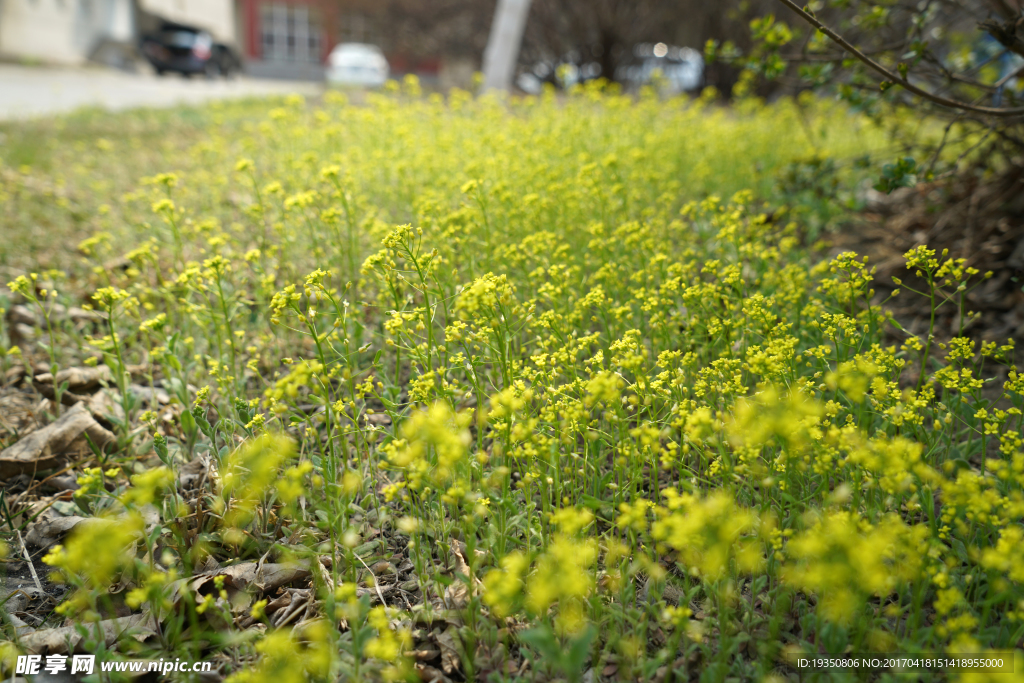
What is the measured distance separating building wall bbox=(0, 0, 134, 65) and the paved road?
1.93 meters

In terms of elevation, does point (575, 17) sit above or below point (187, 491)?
above

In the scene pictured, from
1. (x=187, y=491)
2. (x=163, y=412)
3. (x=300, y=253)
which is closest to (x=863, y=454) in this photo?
(x=187, y=491)

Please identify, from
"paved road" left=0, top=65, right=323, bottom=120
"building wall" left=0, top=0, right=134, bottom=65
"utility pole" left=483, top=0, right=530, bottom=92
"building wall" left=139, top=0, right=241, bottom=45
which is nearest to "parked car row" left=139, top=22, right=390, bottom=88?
"paved road" left=0, top=65, right=323, bottom=120

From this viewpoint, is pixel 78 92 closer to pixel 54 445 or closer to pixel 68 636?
pixel 54 445

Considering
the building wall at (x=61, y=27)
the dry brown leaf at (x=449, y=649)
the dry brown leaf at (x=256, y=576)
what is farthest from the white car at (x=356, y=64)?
the dry brown leaf at (x=449, y=649)

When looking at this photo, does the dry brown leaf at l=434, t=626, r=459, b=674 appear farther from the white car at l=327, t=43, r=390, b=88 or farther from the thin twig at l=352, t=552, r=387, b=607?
the white car at l=327, t=43, r=390, b=88

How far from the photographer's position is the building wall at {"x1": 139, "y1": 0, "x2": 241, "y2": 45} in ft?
85.9

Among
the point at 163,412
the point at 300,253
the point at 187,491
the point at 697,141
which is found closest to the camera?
the point at 187,491

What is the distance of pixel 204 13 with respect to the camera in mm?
27875

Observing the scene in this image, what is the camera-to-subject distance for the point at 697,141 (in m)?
5.15

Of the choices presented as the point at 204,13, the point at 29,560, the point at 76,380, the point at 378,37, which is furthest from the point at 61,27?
the point at 29,560

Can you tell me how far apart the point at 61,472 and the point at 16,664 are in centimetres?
80

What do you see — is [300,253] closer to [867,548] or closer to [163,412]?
[163,412]

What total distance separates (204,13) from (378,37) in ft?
50.7
